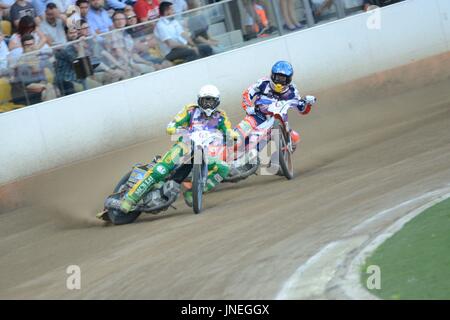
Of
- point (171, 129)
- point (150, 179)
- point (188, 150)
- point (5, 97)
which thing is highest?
point (5, 97)

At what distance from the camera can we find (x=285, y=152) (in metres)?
14.1

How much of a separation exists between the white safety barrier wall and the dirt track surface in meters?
0.35

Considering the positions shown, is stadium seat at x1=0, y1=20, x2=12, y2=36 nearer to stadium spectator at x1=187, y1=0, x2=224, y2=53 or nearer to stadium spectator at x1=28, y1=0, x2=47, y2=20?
stadium spectator at x1=28, y1=0, x2=47, y2=20

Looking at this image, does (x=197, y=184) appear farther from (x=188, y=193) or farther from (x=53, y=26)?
(x=53, y=26)

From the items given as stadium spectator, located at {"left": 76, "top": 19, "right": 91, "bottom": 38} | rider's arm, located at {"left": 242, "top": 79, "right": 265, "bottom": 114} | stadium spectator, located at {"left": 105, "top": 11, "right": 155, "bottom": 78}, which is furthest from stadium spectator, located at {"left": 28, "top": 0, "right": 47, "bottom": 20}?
rider's arm, located at {"left": 242, "top": 79, "right": 265, "bottom": 114}

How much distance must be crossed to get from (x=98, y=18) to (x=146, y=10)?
1.04 m

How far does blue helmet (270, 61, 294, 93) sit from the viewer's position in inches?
571

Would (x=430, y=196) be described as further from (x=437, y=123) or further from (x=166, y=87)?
(x=166, y=87)

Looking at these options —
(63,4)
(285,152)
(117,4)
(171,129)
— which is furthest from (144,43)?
(171,129)

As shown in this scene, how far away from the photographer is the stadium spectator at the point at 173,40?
1816 cm

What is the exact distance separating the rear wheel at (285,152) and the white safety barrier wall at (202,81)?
393cm

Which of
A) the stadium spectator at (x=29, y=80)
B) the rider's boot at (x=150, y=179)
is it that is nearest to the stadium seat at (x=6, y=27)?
the stadium spectator at (x=29, y=80)

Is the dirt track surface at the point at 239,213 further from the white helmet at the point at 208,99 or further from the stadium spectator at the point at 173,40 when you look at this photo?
the stadium spectator at the point at 173,40

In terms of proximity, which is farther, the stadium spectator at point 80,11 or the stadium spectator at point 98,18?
the stadium spectator at point 98,18
